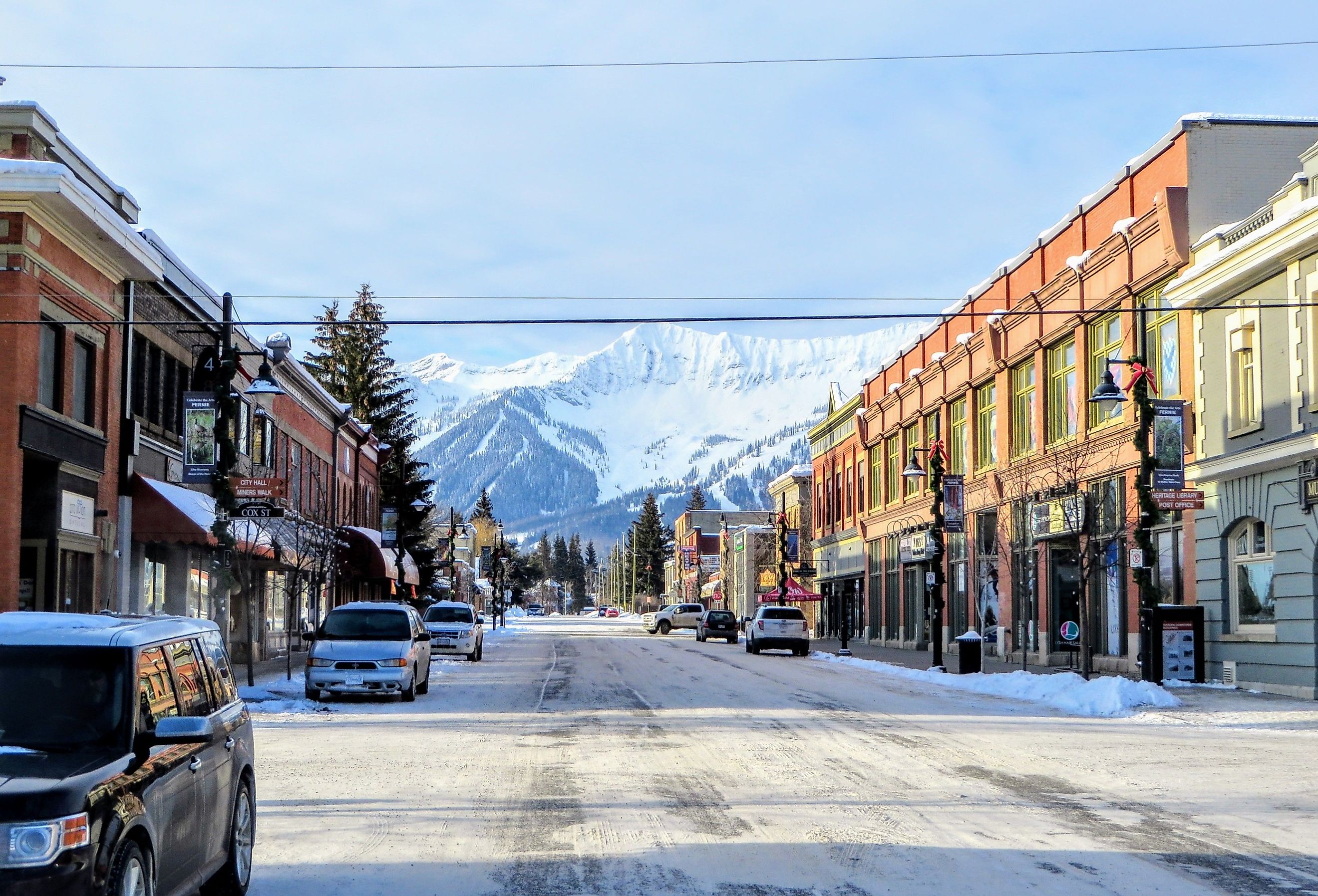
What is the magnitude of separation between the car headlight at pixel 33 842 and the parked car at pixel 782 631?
40739 millimetres

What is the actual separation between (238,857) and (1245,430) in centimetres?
2248

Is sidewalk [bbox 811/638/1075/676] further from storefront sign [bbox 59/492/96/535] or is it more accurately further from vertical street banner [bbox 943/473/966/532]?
storefront sign [bbox 59/492/96/535]

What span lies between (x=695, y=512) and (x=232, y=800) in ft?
525

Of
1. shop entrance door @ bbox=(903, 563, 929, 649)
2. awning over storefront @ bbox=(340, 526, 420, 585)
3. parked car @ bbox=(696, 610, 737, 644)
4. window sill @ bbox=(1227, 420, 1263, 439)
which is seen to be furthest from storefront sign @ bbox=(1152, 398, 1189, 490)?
parked car @ bbox=(696, 610, 737, 644)

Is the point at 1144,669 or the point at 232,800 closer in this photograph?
the point at 232,800

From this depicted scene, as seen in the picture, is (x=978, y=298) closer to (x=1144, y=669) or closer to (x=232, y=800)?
(x=1144, y=669)

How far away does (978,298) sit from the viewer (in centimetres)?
4366

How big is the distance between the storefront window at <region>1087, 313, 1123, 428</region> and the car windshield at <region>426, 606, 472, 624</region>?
18.7 m

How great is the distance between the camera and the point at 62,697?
21.5 feet

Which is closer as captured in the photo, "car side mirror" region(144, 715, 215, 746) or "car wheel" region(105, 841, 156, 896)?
"car wheel" region(105, 841, 156, 896)

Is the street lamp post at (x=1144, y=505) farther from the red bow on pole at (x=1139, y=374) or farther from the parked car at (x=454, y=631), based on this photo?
the parked car at (x=454, y=631)

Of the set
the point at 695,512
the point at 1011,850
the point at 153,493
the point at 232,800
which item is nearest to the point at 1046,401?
the point at 153,493

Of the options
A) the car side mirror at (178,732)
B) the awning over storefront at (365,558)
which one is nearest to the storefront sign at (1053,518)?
the awning over storefront at (365,558)

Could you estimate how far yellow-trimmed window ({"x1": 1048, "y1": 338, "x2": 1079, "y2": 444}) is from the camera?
35875 millimetres
